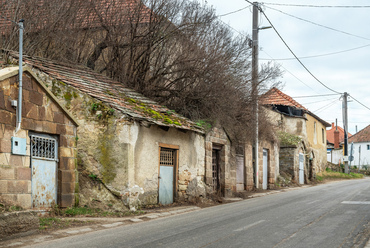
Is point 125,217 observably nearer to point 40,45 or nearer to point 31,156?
point 31,156

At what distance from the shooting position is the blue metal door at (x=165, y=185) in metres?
14.7

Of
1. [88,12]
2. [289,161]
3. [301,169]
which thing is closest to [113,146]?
[88,12]

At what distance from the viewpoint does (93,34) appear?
1680 centimetres

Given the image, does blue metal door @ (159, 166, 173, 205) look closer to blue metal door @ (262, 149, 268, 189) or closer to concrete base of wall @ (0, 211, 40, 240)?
concrete base of wall @ (0, 211, 40, 240)

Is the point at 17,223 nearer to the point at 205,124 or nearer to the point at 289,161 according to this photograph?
the point at 205,124

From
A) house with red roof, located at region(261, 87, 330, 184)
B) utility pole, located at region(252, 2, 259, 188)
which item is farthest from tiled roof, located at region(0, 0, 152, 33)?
house with red roof, located at region(261, 87, 330, 184)

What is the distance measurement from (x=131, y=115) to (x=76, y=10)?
18.6 ft

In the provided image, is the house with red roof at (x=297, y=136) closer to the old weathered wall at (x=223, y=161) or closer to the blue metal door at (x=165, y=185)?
the old weathered wall at (x=223, y=161)

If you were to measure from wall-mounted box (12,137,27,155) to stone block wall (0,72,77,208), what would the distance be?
0.10 meters

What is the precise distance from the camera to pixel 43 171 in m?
11.2

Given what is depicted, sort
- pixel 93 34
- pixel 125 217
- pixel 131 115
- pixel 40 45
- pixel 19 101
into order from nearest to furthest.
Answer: pixel 19 101 < pixel 125 217 < pixel 131 115 < pixel 40 45 < pixel 93 34

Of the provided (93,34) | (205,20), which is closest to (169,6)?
(205,20)

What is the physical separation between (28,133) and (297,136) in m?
23.7

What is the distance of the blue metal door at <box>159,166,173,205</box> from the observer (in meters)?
14.7
